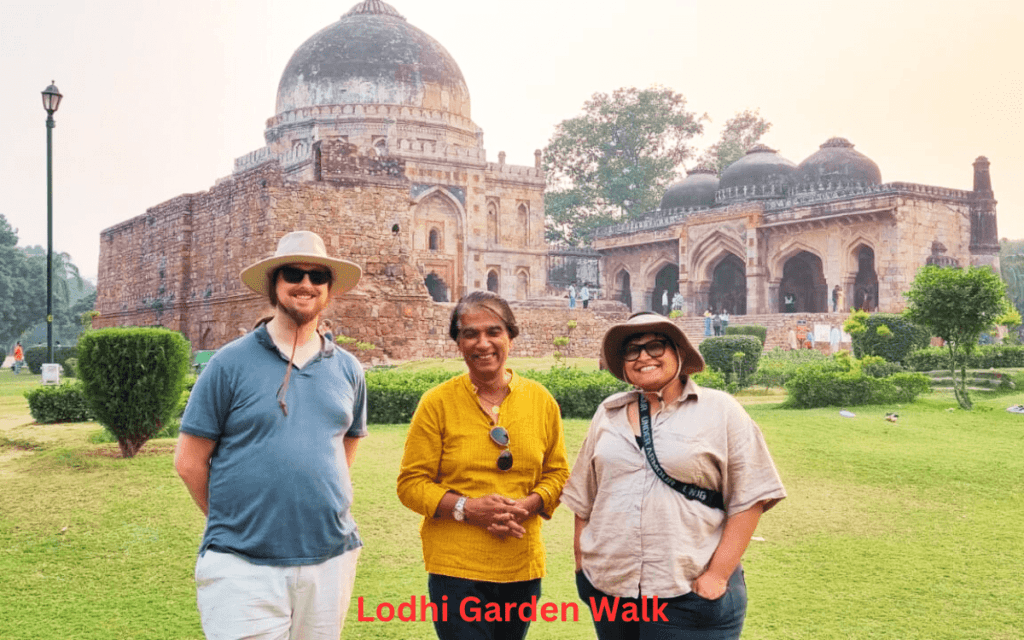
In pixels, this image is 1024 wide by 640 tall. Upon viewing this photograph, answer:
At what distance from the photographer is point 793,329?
23.4m

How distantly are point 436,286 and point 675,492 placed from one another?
92.5 ft

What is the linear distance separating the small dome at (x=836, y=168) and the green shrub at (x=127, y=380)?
2475 centimetres

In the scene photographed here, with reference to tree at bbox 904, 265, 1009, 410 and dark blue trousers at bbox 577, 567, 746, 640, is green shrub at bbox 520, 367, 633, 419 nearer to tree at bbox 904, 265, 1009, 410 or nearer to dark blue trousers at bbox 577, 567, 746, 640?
tree at bbox 904, 265, 1009, 410

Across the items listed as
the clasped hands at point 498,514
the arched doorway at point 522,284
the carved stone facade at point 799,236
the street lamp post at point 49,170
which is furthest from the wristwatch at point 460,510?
the arched doorway at point 522,284

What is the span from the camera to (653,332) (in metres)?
2.46

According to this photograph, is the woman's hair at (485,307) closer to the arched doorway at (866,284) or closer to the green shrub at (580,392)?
the green shrub at (580,392)

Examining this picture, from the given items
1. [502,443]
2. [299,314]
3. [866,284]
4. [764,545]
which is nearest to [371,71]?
[866,284]

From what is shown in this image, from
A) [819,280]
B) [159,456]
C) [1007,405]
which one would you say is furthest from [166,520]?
[819,280]

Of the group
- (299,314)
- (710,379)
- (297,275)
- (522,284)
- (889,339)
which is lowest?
(710,379)

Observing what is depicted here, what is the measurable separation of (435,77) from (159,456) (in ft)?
88.3

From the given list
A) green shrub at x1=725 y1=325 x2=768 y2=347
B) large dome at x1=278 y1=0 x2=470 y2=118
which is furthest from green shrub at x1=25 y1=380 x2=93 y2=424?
large dome at x1=278 y1=0 x2=470 y2=118

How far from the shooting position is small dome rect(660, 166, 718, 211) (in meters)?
33.3

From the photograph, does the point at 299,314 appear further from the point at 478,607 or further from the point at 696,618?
the point at 696,618

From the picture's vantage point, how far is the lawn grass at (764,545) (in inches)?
156
